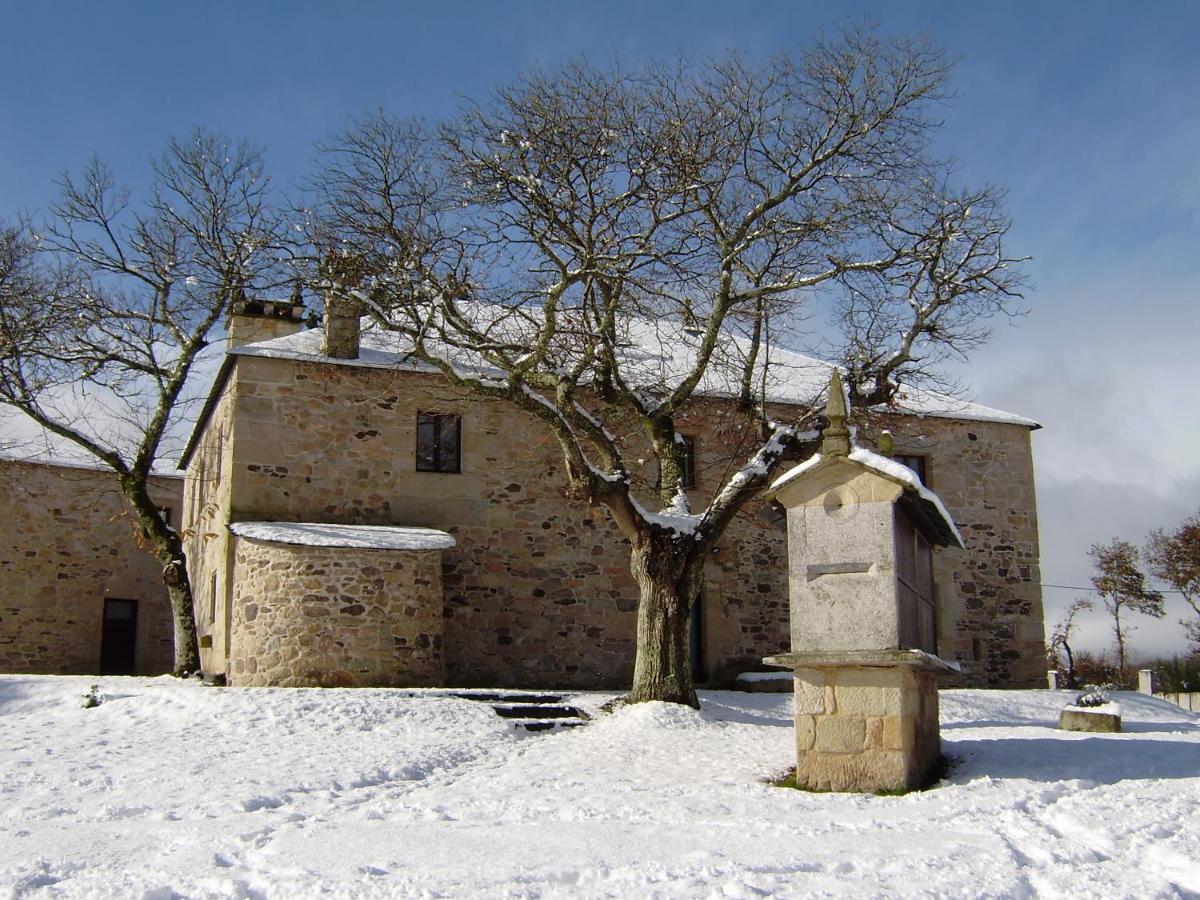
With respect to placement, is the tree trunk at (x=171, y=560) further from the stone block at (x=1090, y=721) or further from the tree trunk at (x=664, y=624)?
the stone block at (x=1090, y=721)

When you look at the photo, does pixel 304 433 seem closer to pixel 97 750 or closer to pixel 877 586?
pixel 97 750

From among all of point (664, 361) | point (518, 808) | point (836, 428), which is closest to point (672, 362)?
point (664, 361)

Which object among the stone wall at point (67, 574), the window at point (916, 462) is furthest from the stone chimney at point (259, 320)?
the window at point (916, 462)

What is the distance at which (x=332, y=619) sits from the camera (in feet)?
45.6

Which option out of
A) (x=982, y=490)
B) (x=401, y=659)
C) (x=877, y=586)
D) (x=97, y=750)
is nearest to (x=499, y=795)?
(x=877, y=586)

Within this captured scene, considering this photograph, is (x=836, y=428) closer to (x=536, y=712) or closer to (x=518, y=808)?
(x=518, y=808)

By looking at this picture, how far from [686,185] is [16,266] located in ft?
36.6

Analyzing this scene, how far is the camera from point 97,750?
971 cm

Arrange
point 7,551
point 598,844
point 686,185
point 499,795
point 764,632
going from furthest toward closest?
Result: point 7,551 → point 764,632 → point 686,185 → point 499,795 → point 598,844

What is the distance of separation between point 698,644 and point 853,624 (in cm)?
950

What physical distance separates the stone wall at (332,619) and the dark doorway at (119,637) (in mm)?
9113

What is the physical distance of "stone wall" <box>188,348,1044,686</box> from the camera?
52.0 feet

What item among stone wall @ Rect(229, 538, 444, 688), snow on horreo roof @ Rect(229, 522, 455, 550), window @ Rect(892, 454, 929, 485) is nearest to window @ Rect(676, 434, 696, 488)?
window @ Rect(892, 454, 929, 485)

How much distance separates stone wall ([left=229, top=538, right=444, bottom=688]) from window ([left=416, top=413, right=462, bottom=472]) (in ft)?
8.06
